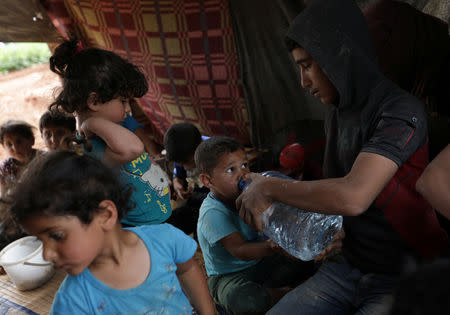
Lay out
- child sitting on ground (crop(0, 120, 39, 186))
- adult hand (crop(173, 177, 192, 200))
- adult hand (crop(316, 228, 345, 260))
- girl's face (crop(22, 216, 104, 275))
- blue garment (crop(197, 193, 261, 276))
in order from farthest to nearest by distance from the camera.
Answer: child sitting on ground (crop(0, 120, 39, 186)) < adult hand (crop(173, 177, 192, 200)) < blue garment (crop(197, 193, 261, 276)) < adult hand (crop(316, 228, 345, 260)) < girl's face (crop(22, 216, 104, 275))

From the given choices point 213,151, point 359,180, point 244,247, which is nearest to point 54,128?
point 213,151

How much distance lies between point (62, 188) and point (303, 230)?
1.05m

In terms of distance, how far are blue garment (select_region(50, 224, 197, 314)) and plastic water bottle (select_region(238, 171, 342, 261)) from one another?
1.55ft

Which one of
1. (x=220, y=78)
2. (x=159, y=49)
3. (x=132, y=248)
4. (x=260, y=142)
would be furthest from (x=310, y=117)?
(x=132, y=248)

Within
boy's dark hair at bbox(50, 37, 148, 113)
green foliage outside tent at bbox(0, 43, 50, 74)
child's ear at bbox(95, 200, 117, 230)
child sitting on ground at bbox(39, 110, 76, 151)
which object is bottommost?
green foliage outside tent at bbox(0, 43, 50, 74)

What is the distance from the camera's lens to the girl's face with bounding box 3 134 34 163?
8.71ft

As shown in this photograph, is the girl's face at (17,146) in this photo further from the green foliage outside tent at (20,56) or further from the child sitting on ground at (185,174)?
the green foliage outside tent at (20,56)

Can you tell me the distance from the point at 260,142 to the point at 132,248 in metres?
1.90

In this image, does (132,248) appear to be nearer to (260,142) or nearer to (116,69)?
(116,69)

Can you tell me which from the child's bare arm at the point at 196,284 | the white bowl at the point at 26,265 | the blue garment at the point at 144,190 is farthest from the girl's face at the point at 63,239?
the white bowl at the point at 26,265

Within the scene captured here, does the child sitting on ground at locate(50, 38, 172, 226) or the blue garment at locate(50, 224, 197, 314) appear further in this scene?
the child sitting on ground at locate(50, 38, 172, 226)

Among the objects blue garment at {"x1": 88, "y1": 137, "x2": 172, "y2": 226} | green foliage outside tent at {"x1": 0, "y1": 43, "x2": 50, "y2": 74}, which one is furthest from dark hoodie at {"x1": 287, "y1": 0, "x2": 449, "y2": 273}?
green foliage outside tent at {"x1": 0, "y1": 43, "x2": 50, "y2": 74}

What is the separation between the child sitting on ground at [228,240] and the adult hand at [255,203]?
0.20m

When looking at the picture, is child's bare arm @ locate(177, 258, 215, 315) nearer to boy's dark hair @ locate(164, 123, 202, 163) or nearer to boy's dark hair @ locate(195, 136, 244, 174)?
boy's dark hair @ locate(195, 136, 244, 174)
